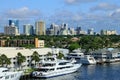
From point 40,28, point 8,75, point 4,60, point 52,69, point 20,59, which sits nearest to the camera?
point 8,75

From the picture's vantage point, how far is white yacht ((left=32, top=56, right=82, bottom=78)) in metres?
41.3

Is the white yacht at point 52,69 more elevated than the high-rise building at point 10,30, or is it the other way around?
the high-rise building at point 10,30

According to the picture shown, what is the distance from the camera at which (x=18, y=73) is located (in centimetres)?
3700

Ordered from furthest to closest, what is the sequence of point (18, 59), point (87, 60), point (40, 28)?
point (40, 28), point (87, 60), point (18, 59)

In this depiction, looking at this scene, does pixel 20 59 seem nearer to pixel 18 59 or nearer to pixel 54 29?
pixel 18 59

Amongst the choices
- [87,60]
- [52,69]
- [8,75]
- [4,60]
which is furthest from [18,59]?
[87,60]

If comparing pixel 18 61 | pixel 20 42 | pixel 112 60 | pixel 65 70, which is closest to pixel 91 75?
pixel 65 70

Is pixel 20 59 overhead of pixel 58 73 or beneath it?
overhead

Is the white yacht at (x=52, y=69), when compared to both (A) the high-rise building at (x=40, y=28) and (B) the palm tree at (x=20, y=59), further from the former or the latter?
(A) the high-rise building at (x=40, y=28)

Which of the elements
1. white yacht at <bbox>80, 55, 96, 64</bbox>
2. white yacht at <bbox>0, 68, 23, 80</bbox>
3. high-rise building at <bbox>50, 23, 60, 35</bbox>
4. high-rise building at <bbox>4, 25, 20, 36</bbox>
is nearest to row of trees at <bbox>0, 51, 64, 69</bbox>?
white yacht at <bbox>0, 68, 23, 80</bbox>

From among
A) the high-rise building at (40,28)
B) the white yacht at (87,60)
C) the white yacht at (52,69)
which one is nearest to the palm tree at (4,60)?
the white yacht at (52,69)

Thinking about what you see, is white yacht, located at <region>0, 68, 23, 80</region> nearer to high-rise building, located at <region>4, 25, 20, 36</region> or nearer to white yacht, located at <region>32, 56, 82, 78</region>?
white yacht, located at <region>32, 56, 82, 78</region>

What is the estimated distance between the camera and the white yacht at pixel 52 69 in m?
41.3

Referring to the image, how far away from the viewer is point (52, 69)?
4275 cm
